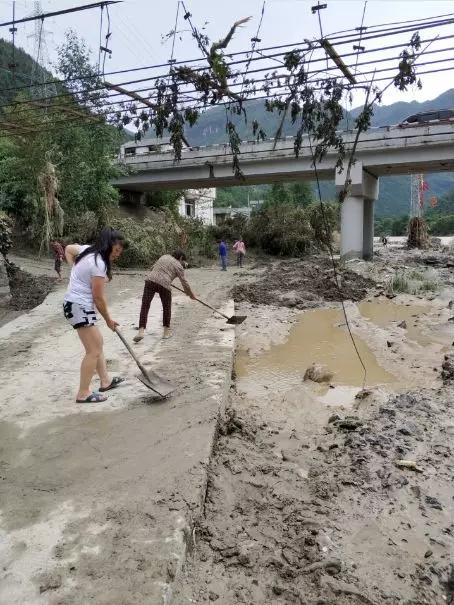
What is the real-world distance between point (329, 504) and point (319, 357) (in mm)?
A: 4834

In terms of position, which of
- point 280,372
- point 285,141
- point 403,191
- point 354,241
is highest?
point 403,191

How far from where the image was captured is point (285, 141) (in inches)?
864

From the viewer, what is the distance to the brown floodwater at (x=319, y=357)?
7047 mm

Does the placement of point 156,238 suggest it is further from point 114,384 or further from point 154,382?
point 154,382

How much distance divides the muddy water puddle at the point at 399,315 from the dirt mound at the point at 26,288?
7.78m

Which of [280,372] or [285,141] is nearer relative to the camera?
[280,372]

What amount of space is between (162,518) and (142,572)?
42 cm

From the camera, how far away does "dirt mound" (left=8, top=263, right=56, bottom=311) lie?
10.6 metres

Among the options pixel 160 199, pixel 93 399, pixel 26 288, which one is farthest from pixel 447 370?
pixel 160 199

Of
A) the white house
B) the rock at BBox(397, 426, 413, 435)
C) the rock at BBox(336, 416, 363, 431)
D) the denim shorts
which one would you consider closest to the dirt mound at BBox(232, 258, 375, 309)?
the rock at BBox(336, 416, 363, 431)

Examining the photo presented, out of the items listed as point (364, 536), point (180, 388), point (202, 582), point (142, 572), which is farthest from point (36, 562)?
point (180, 388)

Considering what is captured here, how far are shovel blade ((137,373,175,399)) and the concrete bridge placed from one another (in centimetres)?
1559

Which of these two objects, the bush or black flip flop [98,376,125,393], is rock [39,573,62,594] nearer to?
black flip flop [98,376,125,393]

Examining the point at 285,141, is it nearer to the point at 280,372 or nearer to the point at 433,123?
the point at 433,123
